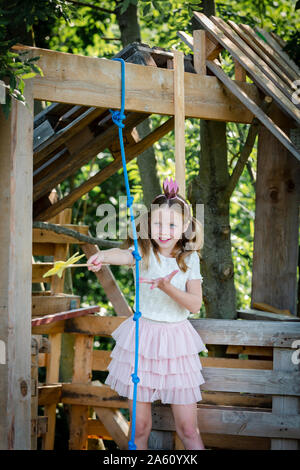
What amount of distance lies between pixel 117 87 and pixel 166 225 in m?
0.90

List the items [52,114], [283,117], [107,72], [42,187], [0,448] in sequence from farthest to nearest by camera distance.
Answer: [42,187] → [283,117] → [52,114] → [107,72] → [0,448]

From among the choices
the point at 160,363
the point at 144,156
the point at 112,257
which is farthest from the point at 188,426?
the point at 144,156

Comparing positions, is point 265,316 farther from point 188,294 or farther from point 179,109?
point 179,109

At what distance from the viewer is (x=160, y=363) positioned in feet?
11.3

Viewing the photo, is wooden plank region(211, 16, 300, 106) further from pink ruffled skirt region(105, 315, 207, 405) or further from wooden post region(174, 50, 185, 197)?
pink ruffled skirt region(105, 315, 207, 405)

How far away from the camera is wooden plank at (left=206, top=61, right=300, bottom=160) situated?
4027 millimetres

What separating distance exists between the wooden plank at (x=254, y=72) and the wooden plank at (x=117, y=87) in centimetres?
22

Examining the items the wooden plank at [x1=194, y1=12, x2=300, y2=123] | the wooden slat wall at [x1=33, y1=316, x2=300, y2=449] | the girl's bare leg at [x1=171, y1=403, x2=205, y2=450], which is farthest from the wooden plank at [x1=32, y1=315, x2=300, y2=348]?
the wooden plank at [x1=194, y1=12, x2=300, y2=123]

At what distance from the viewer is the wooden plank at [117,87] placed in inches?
142

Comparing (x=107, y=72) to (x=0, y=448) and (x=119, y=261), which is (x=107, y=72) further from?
(x=0, y=448)

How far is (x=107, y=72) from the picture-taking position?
12.4ft

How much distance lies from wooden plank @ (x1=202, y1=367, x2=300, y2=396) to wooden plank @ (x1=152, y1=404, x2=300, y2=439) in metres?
0.13

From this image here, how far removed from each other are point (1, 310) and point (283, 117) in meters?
2.50

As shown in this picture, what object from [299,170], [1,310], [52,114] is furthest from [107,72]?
[299,170]
